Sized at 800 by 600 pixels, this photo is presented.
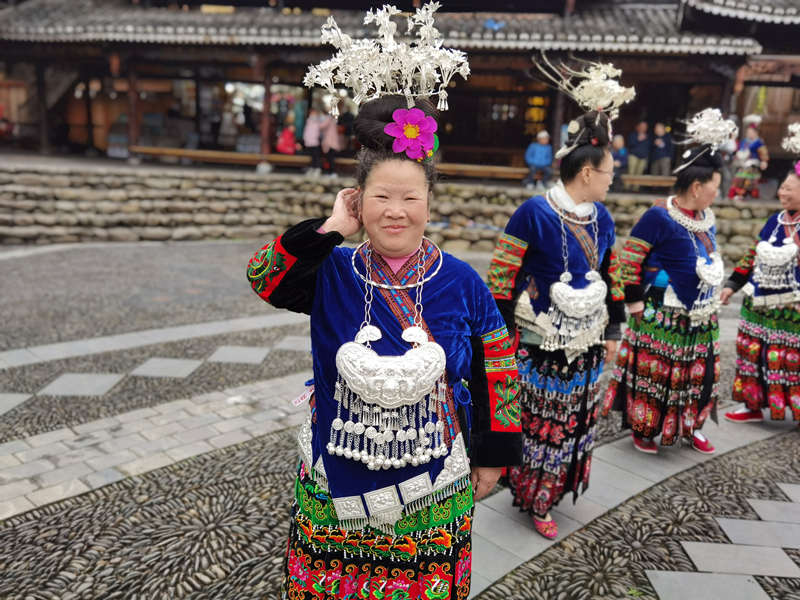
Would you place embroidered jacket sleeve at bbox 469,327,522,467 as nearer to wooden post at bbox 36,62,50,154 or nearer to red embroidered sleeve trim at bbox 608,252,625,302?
red embroidered sleeve trim at bbox 608,252,625,302

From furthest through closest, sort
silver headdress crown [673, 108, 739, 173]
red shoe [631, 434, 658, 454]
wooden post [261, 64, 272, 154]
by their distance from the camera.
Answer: wooden post [261, 64, 272, 154] < red shoe [631, 434, 658, 454] < silver headdress crown [673, 108, 739, 173]

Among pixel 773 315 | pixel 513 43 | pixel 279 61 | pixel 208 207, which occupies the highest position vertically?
pixel 513 43

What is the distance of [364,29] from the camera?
13.6 m

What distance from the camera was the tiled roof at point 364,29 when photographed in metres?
12.4

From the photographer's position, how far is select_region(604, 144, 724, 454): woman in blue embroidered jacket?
12.9 feet

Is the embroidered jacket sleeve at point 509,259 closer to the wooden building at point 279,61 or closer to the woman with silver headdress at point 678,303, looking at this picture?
the woman with silver headdress at point 678,303

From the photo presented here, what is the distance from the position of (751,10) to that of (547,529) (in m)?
13.2

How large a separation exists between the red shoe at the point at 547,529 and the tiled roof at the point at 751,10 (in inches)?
495

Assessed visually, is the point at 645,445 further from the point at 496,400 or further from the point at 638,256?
the point at 496,400

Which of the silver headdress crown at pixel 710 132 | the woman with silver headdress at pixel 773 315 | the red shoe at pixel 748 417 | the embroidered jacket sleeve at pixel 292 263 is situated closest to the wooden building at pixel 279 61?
the woman with silver headdress at pixel 773 315

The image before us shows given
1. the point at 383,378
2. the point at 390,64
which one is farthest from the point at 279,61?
the point at 383,378

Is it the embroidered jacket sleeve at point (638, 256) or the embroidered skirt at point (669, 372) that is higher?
the embroidered jacket sleeve at point (638, 256)

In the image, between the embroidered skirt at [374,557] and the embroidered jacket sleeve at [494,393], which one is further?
the embroidered jacket sleeve at [494,393]

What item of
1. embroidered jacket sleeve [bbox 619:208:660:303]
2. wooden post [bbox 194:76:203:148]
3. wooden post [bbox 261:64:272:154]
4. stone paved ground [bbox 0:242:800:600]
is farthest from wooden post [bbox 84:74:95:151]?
embroidered jacket sleeve [bbox 619:208:660:303]
